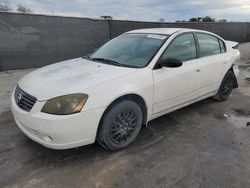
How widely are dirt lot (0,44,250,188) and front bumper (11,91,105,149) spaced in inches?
12.9

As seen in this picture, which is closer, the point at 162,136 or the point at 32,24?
the point at 162,136

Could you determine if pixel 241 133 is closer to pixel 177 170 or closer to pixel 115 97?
pixel 177 170

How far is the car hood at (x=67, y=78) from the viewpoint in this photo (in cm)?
277

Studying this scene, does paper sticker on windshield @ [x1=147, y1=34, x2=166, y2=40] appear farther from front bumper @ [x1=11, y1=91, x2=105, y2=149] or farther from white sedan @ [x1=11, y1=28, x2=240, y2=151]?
front bumper @ [x1=11, y1=91, x2=105, y2=149]

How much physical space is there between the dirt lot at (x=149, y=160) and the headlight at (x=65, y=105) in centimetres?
70

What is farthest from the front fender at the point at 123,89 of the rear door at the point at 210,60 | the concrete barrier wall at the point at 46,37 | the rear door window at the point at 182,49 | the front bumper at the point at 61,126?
the concrete barrier wall at the point at 46,37

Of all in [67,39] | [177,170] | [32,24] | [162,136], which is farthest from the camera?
[67,39]

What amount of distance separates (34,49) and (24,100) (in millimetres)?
5315

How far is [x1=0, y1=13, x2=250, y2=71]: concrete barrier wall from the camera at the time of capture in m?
7.18

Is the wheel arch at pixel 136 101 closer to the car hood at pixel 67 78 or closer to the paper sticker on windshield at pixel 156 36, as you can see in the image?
the car hood at pixel 67 78

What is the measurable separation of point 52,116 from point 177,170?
155cm

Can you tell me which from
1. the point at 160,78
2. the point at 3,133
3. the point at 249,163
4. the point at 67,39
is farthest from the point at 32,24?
the point at 249,163

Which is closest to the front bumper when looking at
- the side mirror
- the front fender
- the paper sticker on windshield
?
the front fender

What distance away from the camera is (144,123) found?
351 cm
